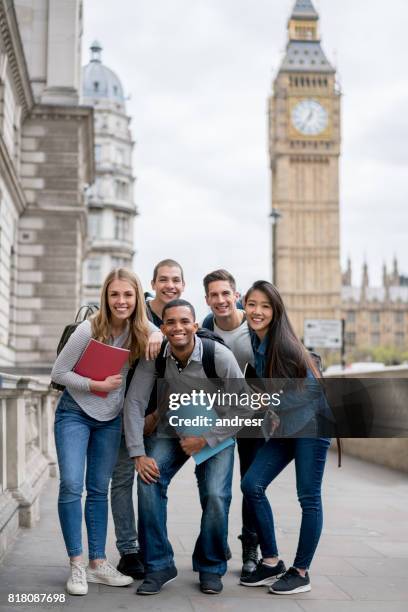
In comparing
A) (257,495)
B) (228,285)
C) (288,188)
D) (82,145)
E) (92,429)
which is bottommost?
(257,495)

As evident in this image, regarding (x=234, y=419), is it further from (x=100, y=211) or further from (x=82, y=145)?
(x=100, y=211)

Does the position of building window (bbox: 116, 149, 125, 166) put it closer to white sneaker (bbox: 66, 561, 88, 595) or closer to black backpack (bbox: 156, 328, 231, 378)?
black backpack (bbox: 156, 328, 231, 378)

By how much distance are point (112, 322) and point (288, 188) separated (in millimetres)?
112124

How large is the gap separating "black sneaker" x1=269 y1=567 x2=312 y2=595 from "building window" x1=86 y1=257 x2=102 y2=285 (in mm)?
66171

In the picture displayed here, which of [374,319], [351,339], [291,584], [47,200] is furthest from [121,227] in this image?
[291,584]

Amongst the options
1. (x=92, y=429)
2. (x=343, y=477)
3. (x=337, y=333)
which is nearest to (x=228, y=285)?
(x=92, y=429)

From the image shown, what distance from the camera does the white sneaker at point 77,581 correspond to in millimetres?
5191

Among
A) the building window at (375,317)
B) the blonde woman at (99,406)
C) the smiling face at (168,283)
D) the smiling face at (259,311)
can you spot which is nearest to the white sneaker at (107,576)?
the blonde woman at (99,406)

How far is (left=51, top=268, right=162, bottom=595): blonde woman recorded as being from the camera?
5438 mm

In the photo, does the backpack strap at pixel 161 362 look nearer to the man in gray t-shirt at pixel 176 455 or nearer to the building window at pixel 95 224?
the man in gray t-shirt at pixel 176 455

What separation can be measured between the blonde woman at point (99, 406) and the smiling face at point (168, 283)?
2.16ft

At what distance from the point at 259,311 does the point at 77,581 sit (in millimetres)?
1914

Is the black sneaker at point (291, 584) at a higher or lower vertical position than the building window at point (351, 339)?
higher

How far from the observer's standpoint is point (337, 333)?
33531mm
